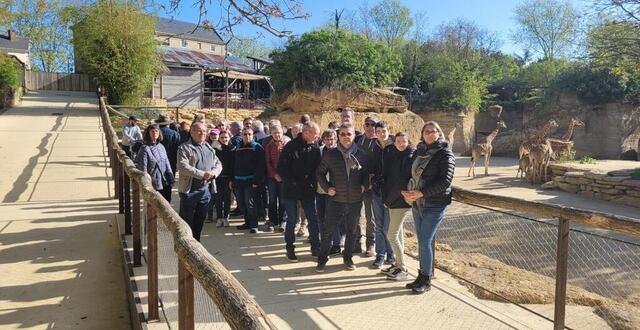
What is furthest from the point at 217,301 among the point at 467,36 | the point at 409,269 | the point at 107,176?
the point at 467,36

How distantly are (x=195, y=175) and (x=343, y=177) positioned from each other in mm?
1608

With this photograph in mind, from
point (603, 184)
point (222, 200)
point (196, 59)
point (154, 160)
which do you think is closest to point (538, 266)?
point (222, 200)

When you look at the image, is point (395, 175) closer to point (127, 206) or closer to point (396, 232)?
point (396, 232)

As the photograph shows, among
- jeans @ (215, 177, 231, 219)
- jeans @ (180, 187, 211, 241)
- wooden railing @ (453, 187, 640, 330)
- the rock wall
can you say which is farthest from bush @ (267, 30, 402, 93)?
wooden railing @ (453, 187, 640, 330)

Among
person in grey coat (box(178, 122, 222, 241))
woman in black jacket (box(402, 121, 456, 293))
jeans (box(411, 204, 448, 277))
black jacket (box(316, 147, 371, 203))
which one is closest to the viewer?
woman in black jacket (box(402, 121, 456, 293))

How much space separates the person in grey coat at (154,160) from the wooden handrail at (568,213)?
3652 millimetres

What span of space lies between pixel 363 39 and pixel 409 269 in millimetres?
16106

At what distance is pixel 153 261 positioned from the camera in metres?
3.82

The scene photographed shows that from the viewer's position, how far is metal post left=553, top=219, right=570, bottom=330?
12.1 feet

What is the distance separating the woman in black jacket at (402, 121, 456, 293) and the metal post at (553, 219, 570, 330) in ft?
3.56

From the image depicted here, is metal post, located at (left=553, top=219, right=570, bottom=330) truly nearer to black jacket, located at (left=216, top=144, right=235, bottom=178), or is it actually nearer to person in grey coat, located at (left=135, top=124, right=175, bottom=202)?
person in grey coat, located at (left=135, top=124, right=175, bottom=202)

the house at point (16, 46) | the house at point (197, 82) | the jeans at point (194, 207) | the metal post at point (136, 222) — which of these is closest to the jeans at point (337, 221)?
the jeans at point (194, 207)

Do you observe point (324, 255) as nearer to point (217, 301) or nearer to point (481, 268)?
point (481, 268)

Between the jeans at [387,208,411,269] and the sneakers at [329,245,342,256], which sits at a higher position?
the jeans at [387,208,411,269]
